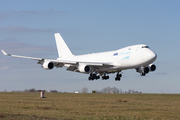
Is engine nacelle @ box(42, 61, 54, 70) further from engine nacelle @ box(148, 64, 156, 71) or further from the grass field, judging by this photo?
the grass field

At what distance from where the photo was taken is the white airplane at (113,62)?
47688 millimetres

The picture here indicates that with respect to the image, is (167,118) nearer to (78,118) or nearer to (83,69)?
(78,118)

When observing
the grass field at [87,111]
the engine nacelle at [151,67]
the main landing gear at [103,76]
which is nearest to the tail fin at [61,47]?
the main landing gear at [103,76]

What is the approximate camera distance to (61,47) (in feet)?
242

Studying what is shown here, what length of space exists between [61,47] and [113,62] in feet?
80.9

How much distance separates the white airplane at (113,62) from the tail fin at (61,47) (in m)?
6.34

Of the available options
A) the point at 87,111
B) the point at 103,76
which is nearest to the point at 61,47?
the point at 103,76

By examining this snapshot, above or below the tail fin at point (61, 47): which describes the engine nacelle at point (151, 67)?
below

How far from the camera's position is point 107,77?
202 feet

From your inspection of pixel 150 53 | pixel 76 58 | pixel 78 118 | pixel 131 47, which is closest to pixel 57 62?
pixel 76 58

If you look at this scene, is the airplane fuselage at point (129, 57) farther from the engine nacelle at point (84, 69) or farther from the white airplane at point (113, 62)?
the engine nacelle at point (84, 69)

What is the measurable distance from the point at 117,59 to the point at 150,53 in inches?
280

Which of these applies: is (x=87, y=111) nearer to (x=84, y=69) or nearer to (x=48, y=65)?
(x=84, y=69)

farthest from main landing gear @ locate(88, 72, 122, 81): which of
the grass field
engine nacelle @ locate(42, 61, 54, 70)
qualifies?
the grass field
